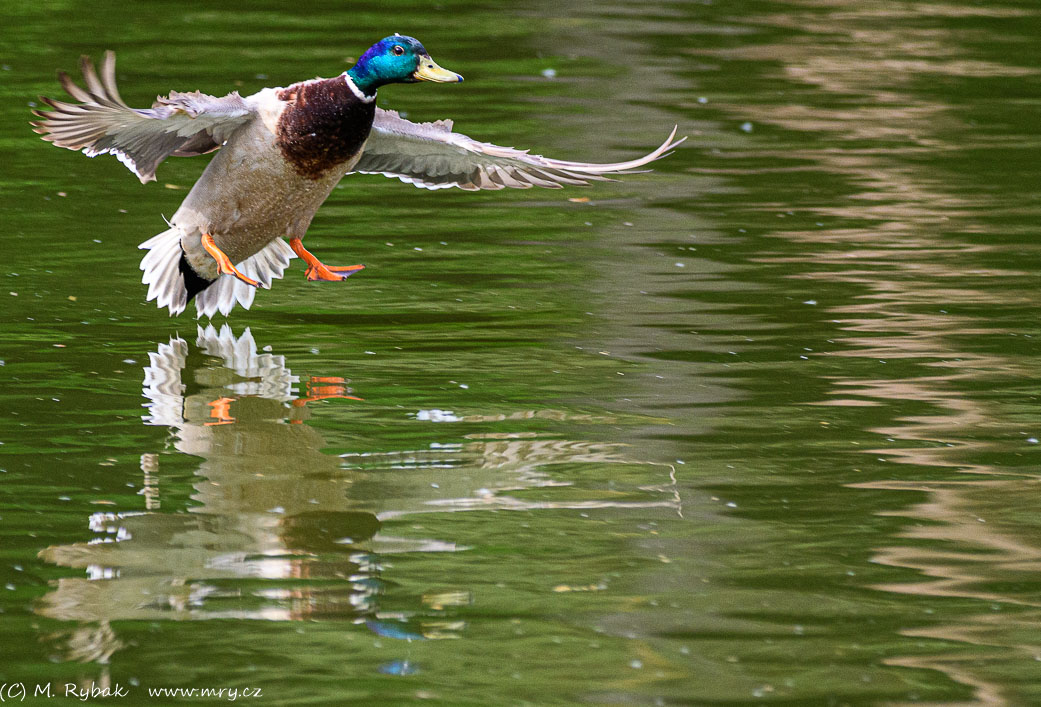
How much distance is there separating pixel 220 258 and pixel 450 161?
144 centimetres

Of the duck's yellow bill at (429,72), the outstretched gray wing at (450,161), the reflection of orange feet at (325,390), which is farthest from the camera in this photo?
the outstretched gray wing at (450,161)

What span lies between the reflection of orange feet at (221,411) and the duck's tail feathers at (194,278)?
1225 mm

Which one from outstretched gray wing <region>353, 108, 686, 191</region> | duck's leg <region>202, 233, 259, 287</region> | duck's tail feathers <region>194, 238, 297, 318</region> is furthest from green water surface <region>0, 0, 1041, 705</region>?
outstretched gray wing <region>353, 108, 686, 191</region>

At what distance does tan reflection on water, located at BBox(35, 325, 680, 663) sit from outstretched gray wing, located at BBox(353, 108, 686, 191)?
1393 millimetres

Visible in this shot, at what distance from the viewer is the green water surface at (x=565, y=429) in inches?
188

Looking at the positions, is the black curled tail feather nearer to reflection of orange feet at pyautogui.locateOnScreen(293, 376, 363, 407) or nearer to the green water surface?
the green water surface

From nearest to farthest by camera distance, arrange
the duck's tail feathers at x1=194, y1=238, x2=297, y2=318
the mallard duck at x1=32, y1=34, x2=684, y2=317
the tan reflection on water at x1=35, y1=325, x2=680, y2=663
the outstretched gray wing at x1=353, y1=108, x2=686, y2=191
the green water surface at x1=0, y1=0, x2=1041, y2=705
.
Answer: the green water surface at x1=0, y1=0, x2=1041, y2=705 < the tan reflection on water at x1=35, y1=325, x2=680, y2=663 < the mallard duck at x1=32, y1=34, x2=684, y2=317 < the outstretched gray wing at x1=353, y1=108, x2=686, y2=191 < the duck's tail feathers at x1=194, y1=238, x2=297, y2=318

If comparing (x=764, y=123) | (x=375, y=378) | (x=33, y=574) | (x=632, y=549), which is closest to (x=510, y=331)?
(x=375, y=378)

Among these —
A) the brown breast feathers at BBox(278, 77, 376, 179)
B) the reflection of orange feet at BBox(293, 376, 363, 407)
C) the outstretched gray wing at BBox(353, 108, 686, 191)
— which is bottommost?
the reflection of orange feet at BBox(293, 376, 363, 407)

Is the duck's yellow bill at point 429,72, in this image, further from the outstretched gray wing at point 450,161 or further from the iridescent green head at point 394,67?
the outstretched gray wing at point 450,161

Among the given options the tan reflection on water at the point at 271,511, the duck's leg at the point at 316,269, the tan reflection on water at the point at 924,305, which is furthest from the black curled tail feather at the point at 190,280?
the tan reflection on water at the point at 924,305

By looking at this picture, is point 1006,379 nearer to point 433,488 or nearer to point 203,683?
point 433,488

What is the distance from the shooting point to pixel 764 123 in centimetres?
1278

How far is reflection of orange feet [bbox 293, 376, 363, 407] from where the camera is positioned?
718 cm
